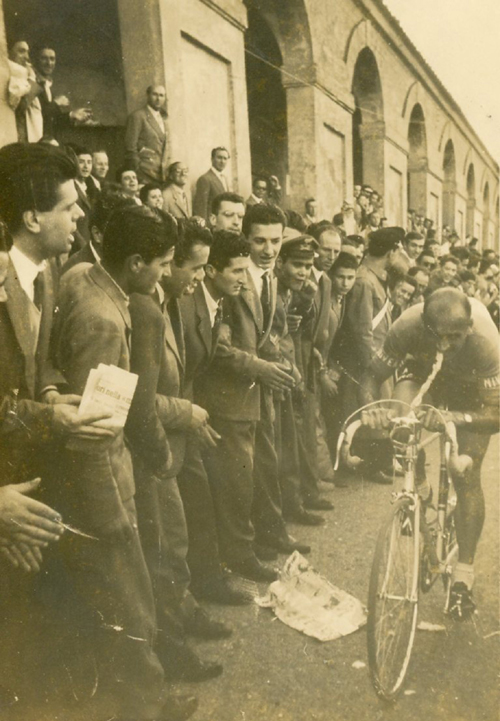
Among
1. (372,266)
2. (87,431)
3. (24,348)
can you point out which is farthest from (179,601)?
(372,266)

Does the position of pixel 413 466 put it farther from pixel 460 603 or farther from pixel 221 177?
pixel 221 177

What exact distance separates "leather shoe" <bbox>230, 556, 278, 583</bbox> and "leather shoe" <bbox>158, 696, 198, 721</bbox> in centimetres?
93

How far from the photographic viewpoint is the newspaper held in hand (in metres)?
2.17

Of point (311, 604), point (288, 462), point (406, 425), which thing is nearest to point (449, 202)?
point (288, 462)

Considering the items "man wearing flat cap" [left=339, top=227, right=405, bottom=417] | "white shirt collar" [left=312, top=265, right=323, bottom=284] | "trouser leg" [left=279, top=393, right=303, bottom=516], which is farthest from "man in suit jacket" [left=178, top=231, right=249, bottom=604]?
"man wearing flat cap" [left=339, top=227, right=405, bottom=417]

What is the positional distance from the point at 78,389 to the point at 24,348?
0.77 feet

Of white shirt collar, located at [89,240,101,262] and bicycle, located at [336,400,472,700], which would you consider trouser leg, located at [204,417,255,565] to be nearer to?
bicycle, located at [336,400,472,700]

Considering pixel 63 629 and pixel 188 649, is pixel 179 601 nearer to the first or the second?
pixel 188 649

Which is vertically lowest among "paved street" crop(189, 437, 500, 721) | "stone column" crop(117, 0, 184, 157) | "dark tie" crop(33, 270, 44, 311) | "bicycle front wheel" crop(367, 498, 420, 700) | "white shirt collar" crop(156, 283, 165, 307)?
"paved street" crop(189, 437, 500, 721)

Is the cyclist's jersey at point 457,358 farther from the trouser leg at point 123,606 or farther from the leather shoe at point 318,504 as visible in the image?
the trouser leg at point 123,606

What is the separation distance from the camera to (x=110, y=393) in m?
2.22

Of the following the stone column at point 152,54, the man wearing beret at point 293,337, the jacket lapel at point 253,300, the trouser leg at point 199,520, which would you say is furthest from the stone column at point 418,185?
the trouser leg at point 199,520

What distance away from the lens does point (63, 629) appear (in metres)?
2.26

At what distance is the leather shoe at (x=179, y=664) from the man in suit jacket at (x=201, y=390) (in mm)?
583
